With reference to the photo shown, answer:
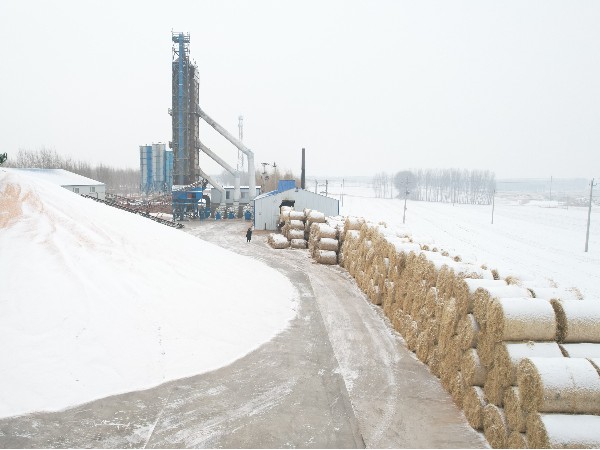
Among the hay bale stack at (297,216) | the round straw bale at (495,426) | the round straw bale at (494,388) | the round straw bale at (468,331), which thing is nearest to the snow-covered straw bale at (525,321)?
the round straw bale at (494,388)

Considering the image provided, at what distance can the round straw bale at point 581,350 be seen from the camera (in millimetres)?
7273

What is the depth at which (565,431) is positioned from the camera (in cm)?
597

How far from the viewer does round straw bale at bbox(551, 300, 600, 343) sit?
7523 mm

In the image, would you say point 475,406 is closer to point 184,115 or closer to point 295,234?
point 295,234

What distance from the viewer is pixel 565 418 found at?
616cm

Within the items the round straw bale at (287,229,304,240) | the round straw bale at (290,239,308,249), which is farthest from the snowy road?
the round straw bale at (287,229,304,240)

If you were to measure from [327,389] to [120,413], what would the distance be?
171 inches

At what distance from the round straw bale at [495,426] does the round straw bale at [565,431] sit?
3.30 ft

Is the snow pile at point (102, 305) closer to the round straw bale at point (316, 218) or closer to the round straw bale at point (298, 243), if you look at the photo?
the round straw bale at point (316, 218)

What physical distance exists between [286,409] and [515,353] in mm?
4536

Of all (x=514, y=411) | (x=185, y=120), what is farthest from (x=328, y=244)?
(x=185, y=120)

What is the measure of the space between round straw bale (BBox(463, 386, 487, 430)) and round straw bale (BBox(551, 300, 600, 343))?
177cm

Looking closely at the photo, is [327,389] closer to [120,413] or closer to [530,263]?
[120,413]

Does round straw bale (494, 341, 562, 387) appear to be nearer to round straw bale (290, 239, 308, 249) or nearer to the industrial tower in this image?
round straw bale (290, 239, 308, 249)
